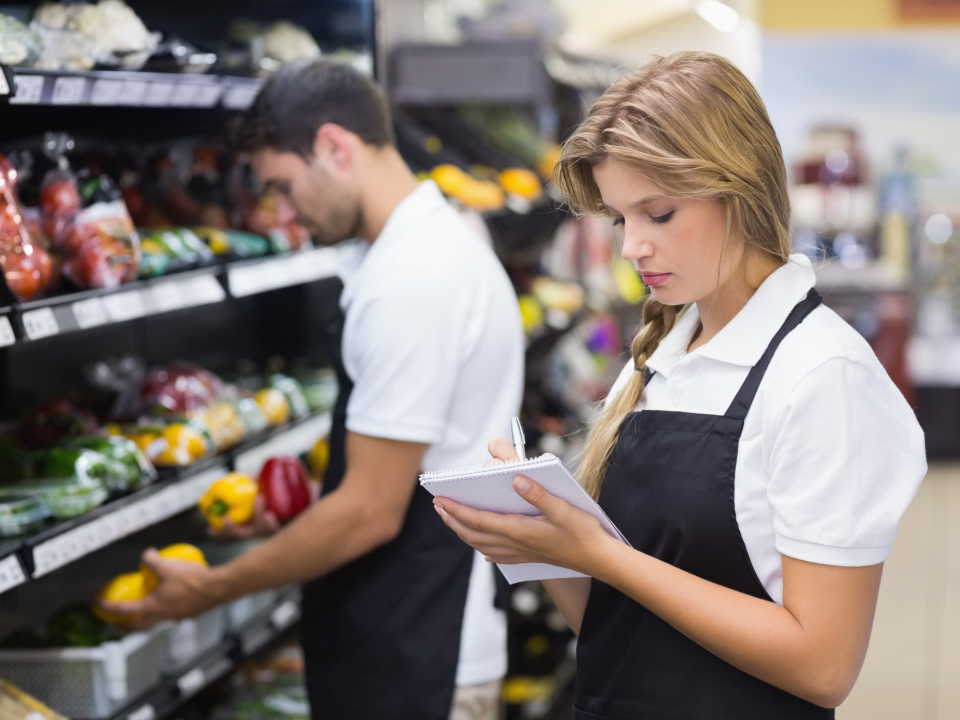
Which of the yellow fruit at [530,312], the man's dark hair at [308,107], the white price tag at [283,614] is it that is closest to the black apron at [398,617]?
the man's dark hair at [308,107]

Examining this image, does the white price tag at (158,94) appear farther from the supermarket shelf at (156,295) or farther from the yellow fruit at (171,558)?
the yellow fruit at (171,558)

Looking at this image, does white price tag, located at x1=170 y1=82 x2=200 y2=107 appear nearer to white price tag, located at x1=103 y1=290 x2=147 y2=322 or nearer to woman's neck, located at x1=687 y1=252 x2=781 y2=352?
white price tag, located at x1=103 y1=290 x2=147 y2=322

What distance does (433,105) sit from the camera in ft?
14.0

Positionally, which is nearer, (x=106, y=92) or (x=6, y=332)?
(x=6, y=332)

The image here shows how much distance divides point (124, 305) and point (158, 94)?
39cm

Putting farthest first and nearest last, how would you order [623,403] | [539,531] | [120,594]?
1. [120,594]
2. [623,403]
3. [539,531]

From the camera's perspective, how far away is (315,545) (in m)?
1.98

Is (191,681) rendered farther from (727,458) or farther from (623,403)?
(727,458)

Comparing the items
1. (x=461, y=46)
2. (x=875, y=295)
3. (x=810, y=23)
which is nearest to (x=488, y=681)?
(x=461, y=46)

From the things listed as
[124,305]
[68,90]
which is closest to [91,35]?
[68,90]

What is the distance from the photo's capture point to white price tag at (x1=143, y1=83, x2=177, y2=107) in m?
1.94

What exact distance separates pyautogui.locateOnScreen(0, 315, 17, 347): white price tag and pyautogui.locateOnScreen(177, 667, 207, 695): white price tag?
886 mm

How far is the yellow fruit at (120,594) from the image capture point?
2.14 metres

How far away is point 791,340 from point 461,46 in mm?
3002
